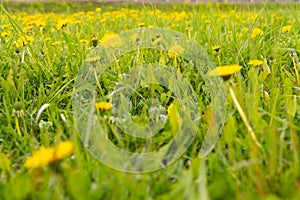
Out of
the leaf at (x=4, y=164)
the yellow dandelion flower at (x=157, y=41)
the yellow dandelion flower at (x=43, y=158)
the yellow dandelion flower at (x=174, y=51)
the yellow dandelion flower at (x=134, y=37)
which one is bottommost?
the yellow dandelion flower at (x=134, y=37)

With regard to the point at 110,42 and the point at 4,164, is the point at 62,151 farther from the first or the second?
the point at 110,42

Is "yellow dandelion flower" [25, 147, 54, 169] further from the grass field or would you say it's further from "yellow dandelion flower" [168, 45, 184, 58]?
"yellow dandelion flower" [168, 45, 184, 58]

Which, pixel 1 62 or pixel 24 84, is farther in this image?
pixel 1 62

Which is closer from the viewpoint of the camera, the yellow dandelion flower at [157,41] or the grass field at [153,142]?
the grass field at [153,142]

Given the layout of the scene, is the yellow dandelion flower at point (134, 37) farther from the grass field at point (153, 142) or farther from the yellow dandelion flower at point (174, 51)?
the yellow dandelion flower at point (174, 51)

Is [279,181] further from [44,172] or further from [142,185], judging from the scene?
[44,172]

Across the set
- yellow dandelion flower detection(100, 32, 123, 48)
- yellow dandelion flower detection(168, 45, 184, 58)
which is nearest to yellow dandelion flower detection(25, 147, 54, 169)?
yellow dandelion flower detection(168, 45, 184, 58)

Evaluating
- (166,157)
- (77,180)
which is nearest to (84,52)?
(166,157)

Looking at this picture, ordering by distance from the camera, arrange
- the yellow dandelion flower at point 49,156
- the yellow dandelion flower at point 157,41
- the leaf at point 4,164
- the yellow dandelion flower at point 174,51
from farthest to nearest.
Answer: the yellow dandelion flower at point 157,41 → the yellow dandelion flower at point 174,51 → the leaf at point 4,164 → the yellow dandelion flower at point 49,156

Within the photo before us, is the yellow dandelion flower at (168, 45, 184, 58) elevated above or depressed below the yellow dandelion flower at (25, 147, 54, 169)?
below

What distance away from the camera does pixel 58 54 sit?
2002mm

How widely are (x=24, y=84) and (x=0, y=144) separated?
0.45 meters

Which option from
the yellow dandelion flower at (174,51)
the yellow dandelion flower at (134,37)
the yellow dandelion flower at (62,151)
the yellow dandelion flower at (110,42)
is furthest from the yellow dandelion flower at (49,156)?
the yellow dandelion flower at (134,37)

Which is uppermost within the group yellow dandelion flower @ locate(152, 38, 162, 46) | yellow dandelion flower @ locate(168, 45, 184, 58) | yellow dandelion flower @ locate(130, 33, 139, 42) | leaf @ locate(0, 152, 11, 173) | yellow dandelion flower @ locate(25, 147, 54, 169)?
yellow dandelion flower @ locate(25, 147, 54, 169)
